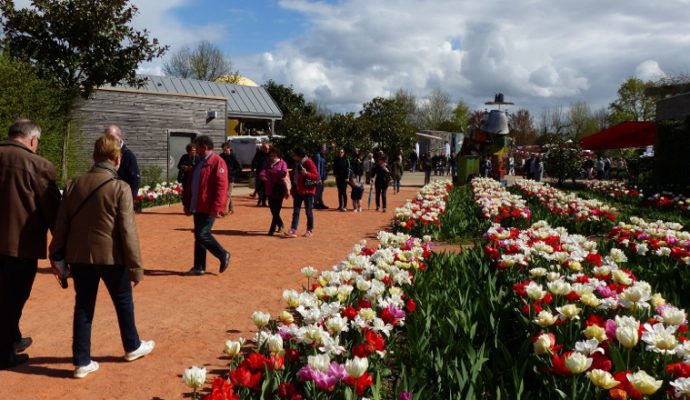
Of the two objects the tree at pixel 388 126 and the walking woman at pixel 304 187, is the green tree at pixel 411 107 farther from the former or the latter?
the walking woman at pixel 304 187

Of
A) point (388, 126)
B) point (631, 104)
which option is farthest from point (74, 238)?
point (631, 104)

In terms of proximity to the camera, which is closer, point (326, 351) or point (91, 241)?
point (326, 351)

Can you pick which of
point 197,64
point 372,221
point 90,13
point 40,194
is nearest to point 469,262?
point 40,194

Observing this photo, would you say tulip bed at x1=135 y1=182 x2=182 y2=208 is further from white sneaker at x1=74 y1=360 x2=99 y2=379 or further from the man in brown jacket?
white sneaker at x1=74 y1=360 x2=99 y2=379

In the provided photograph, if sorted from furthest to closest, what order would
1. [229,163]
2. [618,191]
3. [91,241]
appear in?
1. [618,191]
2. [229,163]
3. [91,241]

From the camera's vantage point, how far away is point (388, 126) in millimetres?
41938

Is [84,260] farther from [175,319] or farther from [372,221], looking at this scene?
[372,221]

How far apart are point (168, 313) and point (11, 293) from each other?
164cm

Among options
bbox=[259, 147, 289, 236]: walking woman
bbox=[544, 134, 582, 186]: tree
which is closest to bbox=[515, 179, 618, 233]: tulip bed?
bbox=[259, 147, 289, 236]: walking woman

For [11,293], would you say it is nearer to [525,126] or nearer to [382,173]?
[382,173]

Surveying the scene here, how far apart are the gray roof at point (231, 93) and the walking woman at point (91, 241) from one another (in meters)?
32.1

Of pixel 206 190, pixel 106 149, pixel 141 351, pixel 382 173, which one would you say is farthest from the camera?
pixel 382 173

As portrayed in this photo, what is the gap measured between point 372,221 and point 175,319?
8.16 m

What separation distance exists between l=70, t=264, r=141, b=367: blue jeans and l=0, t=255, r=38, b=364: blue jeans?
1.68 feet
